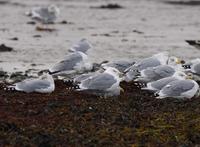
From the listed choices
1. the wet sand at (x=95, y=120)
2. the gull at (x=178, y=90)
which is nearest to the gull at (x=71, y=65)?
the wet sand at (x=95, y=120)

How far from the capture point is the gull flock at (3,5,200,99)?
25.5 feet

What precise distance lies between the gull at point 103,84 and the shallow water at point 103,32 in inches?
127

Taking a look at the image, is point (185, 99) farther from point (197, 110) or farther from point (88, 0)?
point (88, 0)

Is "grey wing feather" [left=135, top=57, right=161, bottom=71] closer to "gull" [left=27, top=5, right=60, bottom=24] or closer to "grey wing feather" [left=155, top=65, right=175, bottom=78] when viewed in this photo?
"grey wing feather" [left=155, top=65, right=175, bottom=78]

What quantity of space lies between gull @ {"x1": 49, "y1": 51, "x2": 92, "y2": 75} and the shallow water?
1.55 meters

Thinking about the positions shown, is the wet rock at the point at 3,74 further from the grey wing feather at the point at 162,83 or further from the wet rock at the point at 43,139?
the wet rock at the point at 43,139

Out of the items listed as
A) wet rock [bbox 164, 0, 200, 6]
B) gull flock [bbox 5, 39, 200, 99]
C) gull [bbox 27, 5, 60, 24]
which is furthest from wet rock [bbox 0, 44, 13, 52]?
wet rock [bbox 164, 0, 200, 6]

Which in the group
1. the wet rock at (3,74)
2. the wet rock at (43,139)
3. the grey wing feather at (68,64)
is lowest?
the wet rock at (3,74)

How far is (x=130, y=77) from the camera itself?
8773 mm

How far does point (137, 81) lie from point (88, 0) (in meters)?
15.4

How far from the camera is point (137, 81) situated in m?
8.81

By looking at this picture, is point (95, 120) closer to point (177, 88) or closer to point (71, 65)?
point (177, 88)

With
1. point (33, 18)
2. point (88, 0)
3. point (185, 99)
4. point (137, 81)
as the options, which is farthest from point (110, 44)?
point (88, 0)

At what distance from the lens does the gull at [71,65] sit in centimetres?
931
